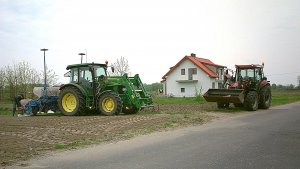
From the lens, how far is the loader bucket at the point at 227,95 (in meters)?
19.7

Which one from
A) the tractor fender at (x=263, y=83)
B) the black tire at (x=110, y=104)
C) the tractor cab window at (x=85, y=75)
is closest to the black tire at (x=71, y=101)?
the tractor cab window at (x=85, y=75)

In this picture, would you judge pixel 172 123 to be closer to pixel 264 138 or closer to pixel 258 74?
pixel 264 138

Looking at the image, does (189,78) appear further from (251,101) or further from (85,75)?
(85,75)

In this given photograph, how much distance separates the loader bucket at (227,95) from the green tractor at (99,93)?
3.93m

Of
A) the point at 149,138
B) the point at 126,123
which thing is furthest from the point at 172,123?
the point at 149,138

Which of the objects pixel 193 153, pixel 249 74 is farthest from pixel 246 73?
pixel 193 153

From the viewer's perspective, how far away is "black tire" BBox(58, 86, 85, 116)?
17969 millimetres

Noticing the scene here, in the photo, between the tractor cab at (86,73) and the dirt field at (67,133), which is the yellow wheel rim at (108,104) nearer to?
the tractor cab at (86,73)

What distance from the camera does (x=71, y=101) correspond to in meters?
18.9

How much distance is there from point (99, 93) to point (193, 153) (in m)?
10.4

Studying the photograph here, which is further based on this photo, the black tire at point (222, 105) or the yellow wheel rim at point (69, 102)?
the black tire at point (222, 105)

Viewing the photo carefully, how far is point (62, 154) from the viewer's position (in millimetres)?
8422

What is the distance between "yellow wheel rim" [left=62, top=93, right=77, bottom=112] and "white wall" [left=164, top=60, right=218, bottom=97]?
1384 inches

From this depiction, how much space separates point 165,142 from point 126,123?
4212mm
